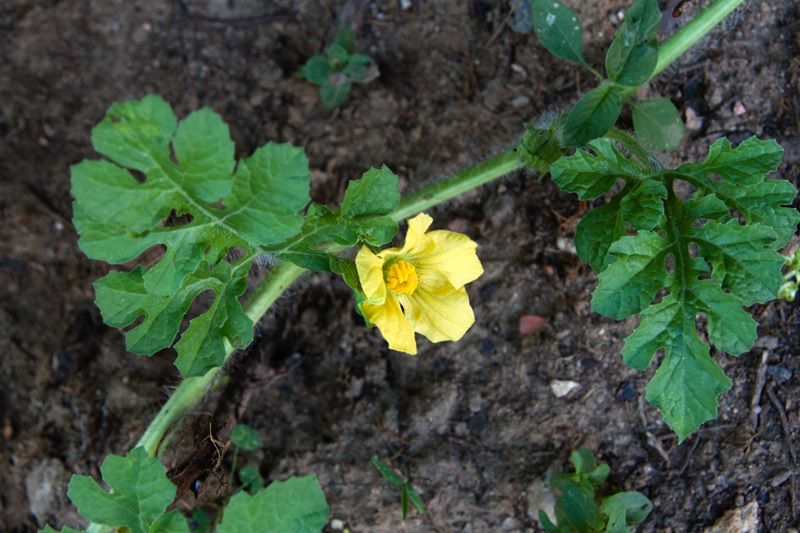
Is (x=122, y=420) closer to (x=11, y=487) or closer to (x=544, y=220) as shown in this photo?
(x=11, y=487)

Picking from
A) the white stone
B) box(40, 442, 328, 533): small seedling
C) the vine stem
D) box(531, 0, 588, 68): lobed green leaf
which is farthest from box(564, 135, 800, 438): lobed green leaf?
box(40, 442, 328, 533): small seedling

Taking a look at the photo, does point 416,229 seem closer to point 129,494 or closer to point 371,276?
point 371,276

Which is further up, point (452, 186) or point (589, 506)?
point (452, 186)

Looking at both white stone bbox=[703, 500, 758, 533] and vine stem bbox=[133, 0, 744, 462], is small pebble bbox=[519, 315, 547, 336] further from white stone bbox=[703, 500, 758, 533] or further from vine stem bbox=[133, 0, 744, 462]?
white stone bbox=[703, 500, 758, 533]

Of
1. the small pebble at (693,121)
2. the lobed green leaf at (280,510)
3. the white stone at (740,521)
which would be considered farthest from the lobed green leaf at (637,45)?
the lobed green leaf at (280,510)

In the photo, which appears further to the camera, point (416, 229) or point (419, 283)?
point (419, 283)

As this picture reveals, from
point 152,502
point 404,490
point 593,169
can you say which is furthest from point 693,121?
point 152,502

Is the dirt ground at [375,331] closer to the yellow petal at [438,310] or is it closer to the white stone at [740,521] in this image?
the white stone at [740,521]
